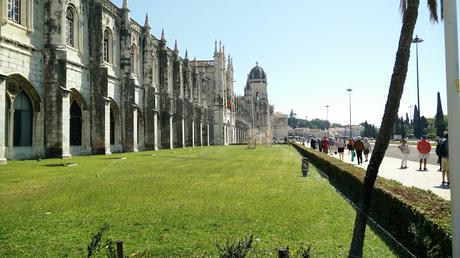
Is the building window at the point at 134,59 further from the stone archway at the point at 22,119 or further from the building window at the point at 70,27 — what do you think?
the stone archway at the point at 22,119

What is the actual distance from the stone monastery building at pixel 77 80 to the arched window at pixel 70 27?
7 cm

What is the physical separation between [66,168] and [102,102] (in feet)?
37.2

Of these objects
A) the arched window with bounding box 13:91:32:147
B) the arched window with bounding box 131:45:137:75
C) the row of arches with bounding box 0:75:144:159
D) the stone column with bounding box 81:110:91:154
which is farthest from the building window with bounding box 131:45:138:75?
the arched window with bounding box 13:91:32:147

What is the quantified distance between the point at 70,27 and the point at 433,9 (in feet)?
84.9

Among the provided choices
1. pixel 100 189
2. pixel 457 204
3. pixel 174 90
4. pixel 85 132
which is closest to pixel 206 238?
pixel 457 204

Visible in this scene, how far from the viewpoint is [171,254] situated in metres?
7.23

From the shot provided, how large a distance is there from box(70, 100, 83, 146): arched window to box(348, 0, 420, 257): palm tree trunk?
25707 millimetres

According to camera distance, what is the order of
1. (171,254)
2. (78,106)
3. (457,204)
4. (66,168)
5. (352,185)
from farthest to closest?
(78,106) → (66,168) → (352,185) → (171,254) → (457,204)

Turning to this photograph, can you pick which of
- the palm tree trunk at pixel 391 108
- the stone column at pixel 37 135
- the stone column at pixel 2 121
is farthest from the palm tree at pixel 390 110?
the stone column at pixel 37 135

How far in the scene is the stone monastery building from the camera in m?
22.5

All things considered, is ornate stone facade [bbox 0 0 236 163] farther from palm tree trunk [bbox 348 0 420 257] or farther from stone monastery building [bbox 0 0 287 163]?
palm tree trunk [bbox 348 0 420 257]

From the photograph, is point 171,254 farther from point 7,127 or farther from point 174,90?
point 174,90

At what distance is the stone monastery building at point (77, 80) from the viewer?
22.5 m

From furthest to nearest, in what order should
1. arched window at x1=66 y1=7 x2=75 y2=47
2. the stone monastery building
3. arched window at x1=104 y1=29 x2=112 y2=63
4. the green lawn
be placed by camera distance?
arched window at x1=104 y1=29 x2=112 y2=63 < arched window at x1=66 y1=7 x2=75 y2=47 < the stone monastery building < the green lawn
